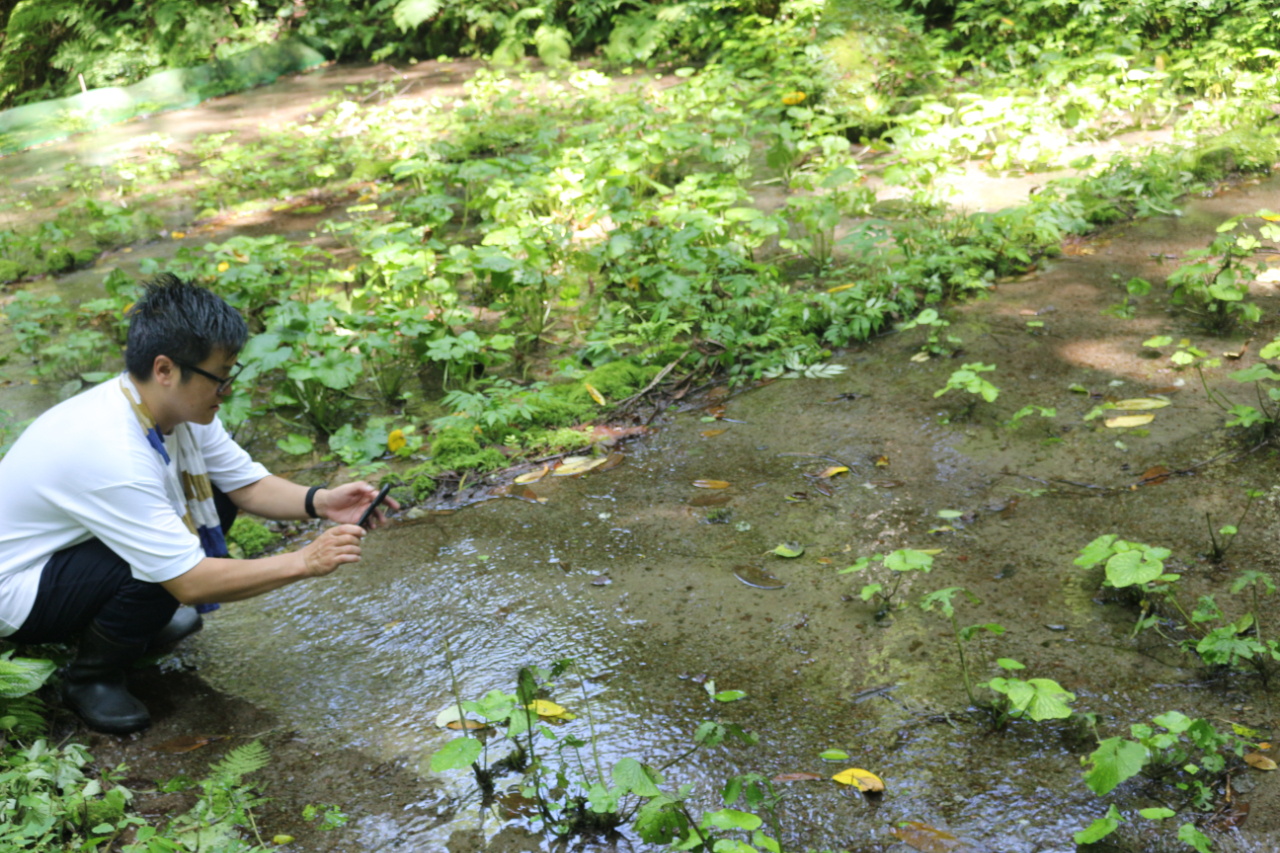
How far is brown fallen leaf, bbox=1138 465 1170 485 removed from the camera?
297 cm

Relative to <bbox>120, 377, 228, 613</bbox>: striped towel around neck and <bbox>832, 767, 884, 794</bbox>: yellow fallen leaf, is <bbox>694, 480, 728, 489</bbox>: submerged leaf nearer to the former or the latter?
<bbox>832, 767, 884, 794</bbox>: yellow fallen leaf

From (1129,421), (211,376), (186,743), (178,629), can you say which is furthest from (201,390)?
(1129,421)

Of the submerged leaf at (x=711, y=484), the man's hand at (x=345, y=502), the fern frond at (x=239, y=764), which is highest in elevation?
the man's hand at (x=345, y=502)

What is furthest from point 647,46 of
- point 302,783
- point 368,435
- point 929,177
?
point 302,783

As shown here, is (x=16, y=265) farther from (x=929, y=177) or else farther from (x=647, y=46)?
(x=647, y=46)

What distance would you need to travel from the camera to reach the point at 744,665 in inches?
96.3

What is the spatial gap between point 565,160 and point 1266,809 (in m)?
5.07

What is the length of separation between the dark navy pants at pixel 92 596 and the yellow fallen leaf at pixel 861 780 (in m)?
1.75

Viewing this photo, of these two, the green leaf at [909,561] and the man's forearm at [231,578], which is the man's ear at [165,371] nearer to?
the man's forearm at [231,578]

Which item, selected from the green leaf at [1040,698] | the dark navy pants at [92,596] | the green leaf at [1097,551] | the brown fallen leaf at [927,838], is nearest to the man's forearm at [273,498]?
the dark navy pants at [92,596]

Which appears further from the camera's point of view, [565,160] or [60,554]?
[565,160]

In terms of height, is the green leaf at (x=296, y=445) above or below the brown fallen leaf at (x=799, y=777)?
above

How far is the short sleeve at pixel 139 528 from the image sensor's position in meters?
2.31

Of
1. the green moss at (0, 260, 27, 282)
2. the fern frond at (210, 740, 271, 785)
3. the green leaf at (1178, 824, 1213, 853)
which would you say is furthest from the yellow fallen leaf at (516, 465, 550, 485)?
the green moss at (0, 260, 27, 282)
